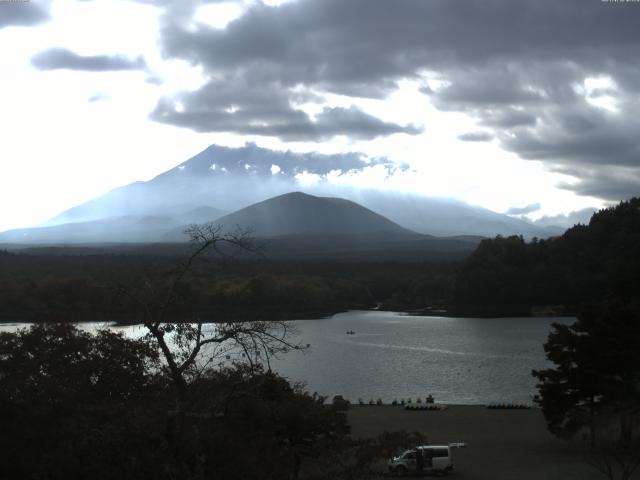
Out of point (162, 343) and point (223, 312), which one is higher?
point (162, 343)

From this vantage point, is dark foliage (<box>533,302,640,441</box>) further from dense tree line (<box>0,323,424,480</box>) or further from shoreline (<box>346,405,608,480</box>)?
dense tree line (<box>0,323,424,480</box>)

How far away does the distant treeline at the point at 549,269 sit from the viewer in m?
65.0

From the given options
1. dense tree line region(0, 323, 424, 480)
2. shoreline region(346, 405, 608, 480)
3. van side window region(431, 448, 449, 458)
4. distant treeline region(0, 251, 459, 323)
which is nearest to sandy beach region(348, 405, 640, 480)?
shoreline region(346, 405, 608, 480)

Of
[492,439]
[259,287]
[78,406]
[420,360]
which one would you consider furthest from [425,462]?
[259,287]

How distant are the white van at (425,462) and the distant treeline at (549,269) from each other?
50.3 meters

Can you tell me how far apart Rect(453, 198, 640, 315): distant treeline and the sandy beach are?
140ft

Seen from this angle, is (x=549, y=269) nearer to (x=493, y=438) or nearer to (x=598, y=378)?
(x=493, y=438)

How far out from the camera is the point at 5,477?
7602 millimetres

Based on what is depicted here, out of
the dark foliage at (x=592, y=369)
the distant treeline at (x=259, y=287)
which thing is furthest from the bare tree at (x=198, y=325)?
the distant treeline at (x=259, y=287)

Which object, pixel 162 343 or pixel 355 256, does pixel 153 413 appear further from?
pixel 355 256

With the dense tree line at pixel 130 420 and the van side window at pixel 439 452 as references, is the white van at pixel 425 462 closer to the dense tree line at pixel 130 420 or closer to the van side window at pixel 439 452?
the van side window at pixel 439 452

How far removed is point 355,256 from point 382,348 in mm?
83472

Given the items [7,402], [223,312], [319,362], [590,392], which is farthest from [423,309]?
[7,402]

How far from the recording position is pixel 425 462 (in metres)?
14.7
